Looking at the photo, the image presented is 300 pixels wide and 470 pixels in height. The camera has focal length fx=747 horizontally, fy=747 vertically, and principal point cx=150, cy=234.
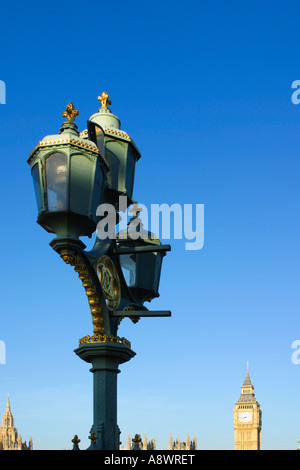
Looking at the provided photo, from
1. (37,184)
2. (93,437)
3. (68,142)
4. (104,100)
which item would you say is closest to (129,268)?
(104,100)

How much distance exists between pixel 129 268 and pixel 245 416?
182 m

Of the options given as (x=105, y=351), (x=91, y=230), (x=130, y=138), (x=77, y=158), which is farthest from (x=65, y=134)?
(x=105, y=351)

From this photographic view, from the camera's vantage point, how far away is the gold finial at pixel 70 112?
716 centimetres

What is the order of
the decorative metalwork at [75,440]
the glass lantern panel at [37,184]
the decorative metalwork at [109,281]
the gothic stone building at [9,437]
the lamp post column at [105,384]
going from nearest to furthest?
the decorative metalwork at [75,440] < the glass lantern panel at [37,184] < the lamp post column at [105,384] < the decorative metalwork at [109,281] < the gothic stone building at [9,437]

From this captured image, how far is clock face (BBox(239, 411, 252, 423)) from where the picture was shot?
596 ft

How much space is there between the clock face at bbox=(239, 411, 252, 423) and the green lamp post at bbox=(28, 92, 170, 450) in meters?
180

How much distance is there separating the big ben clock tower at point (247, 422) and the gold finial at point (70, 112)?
6988 inches

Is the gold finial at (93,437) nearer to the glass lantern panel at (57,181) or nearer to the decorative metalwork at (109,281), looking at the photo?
the decorative metalwork at (109,281)

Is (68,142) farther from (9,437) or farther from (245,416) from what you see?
(245,416)

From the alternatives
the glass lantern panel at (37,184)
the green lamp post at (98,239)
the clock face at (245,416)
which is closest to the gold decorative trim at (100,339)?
the green lamp post at (98,239)

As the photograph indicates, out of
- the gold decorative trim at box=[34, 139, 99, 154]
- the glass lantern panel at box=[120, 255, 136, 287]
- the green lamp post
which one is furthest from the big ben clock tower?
the gold decorative trim at box=[34, 139, 99, 154]

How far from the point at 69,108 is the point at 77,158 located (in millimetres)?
866

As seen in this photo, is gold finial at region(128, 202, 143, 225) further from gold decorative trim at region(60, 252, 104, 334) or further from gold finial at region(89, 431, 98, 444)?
gold finial at region(89, 431, 98, 444)

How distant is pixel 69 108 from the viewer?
7.25m
